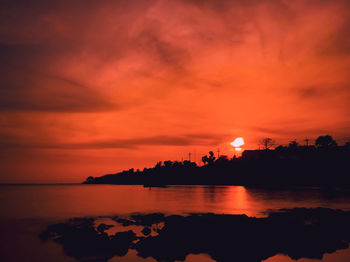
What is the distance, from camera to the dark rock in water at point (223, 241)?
21.2m

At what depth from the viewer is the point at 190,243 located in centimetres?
2289

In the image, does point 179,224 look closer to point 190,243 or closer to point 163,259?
point 190,243

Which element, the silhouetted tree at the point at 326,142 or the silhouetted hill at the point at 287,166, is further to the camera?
the silhouetted tree at the point at 326,142

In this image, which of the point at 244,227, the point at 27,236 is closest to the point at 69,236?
the point at 27,236

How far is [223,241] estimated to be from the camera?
2264 cm

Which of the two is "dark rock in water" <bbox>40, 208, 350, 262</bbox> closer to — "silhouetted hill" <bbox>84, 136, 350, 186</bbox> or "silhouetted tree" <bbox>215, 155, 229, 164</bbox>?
"silhouetted hill" <bbox>84, 136, 350, 186</bbox>

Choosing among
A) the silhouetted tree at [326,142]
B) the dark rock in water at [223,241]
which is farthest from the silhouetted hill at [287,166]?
the dark rock in water at [223,241]

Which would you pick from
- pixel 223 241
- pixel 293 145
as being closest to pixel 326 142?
pixel 293 145

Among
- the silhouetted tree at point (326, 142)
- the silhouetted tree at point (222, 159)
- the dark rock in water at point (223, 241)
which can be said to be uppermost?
the silhouetted tree at point (326, 142)

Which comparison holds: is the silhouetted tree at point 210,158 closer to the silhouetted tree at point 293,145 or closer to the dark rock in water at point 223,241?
the silhouetted tree at point 293,145

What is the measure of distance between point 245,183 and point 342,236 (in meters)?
135

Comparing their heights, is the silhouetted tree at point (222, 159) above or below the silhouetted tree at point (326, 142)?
below

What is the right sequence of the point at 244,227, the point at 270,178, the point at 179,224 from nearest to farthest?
the point at 244,227 < the point at 179,224 < the point at 270,178

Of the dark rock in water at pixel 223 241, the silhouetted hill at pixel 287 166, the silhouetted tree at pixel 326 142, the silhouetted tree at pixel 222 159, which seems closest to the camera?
the dark rock in water at pixel 223 241
